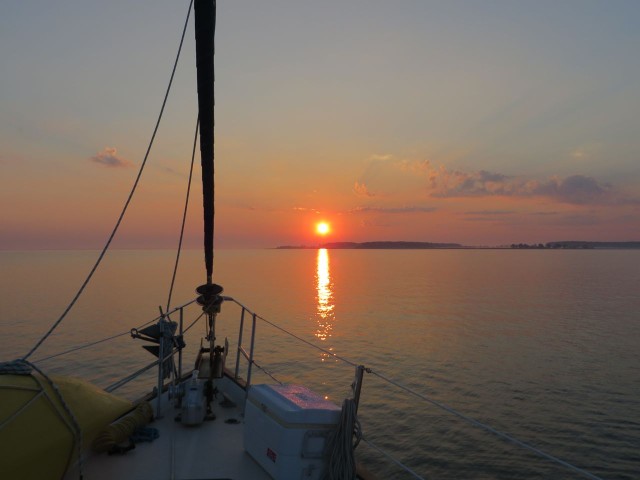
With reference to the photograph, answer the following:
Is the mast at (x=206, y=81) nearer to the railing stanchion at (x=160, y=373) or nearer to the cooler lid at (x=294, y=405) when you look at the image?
the railing stanchion at (x=160, y=373)

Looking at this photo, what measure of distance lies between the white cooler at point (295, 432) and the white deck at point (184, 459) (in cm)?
59

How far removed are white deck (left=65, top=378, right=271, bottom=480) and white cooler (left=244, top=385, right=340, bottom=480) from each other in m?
0.59

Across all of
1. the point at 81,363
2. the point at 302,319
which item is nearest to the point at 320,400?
the point at 81,363

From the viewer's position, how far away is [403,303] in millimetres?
48844

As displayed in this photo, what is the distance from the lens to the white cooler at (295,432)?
482cm

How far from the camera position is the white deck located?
18.0 ft

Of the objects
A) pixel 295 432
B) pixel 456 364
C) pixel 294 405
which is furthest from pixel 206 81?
pixel 456 364

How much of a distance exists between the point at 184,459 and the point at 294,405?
2.06 metres

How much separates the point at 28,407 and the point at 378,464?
31.7 ft

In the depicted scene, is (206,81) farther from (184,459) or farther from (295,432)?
(184,459)

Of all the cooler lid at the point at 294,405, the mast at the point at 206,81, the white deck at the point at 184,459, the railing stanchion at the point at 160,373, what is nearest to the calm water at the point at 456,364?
the white deck at the point at 184,459

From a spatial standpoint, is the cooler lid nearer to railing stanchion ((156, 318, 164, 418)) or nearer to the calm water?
railing stanchion ((156, 318, 164, 418))

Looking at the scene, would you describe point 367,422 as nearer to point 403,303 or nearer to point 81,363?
point 81,363

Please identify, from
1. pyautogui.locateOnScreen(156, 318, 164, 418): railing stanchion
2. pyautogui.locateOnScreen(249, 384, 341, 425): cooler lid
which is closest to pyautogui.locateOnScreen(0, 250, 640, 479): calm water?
pyautogui.locateOnScreen(156, 318, 164, 418): railing stanchion
